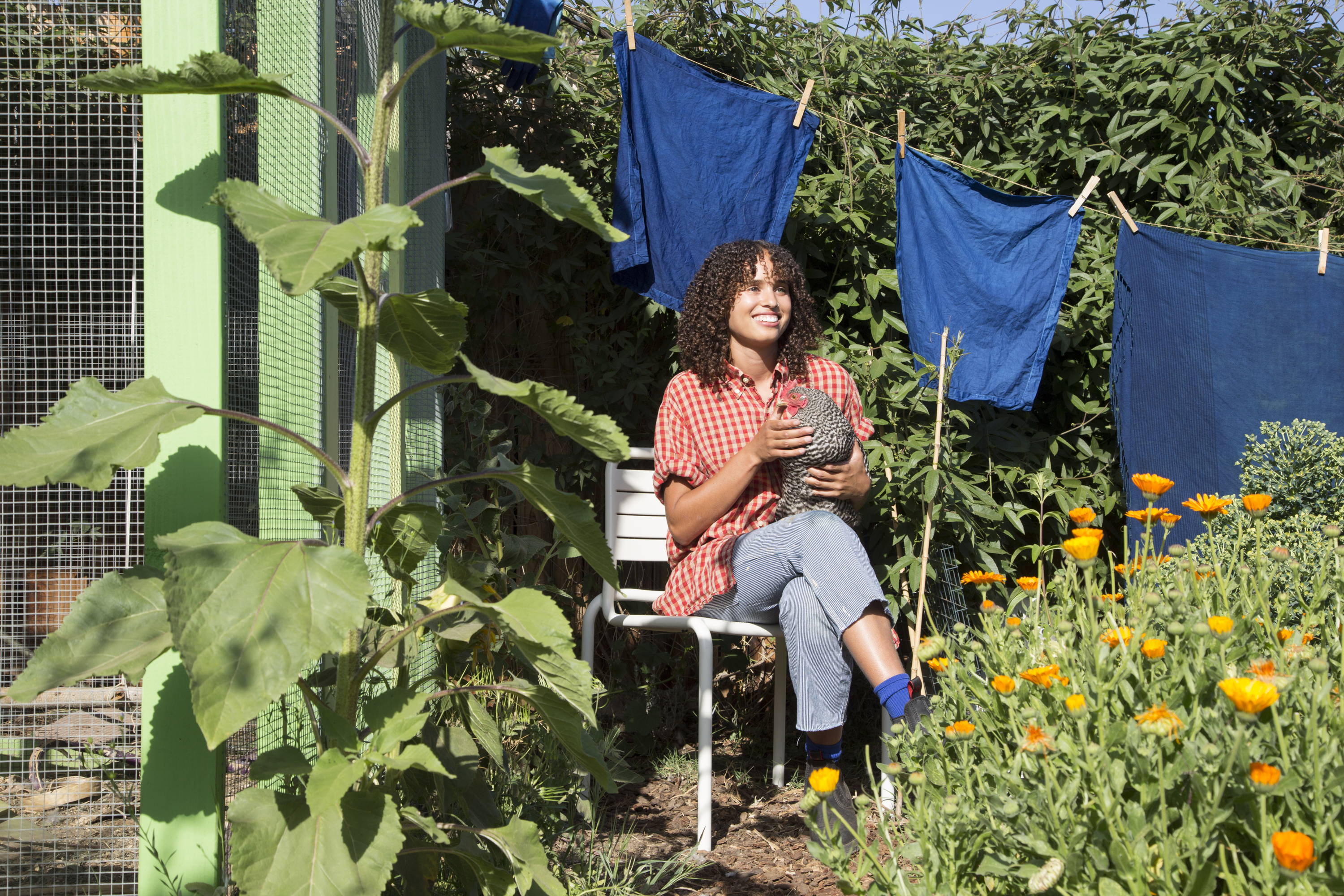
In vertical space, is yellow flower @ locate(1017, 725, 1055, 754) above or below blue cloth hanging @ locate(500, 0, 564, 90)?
below

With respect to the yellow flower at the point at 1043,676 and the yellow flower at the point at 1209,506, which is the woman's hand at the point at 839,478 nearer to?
the yellow flower at the point at 1209,506

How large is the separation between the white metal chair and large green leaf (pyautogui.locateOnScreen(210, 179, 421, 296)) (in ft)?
3.86

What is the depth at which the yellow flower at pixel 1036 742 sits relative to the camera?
0.98 meters

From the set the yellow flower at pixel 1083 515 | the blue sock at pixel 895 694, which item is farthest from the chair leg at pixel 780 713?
the yellow flower at pixel 1083 515

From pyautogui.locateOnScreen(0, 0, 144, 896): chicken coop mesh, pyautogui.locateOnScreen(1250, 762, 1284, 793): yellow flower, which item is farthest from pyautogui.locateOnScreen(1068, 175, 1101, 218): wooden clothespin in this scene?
pyautogui.locateOnScreen(0, 0, 144, 896): chicken coop mesh

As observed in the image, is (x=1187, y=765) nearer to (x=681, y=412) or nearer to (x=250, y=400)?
(x=250, y=400)

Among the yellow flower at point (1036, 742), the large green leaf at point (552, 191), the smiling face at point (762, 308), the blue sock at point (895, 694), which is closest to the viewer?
the yellow flower at point (1036, 742)

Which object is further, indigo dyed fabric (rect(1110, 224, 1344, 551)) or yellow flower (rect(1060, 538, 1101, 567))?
indigo dyed fabric (rect(1110, 224, 1344, 551))

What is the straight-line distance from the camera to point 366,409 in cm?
118

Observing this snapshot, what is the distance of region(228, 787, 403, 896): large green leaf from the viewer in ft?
3.36

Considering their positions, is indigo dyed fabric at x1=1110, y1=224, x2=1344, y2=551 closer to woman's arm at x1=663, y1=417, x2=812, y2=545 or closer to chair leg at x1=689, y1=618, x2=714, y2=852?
woman's arm at x1=663, y1=417, x2=812, y2=545

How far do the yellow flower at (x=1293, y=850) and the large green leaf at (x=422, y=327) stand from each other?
926mm

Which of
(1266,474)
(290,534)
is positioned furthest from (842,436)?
(290,534)

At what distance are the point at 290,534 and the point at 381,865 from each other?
28.2 inches
